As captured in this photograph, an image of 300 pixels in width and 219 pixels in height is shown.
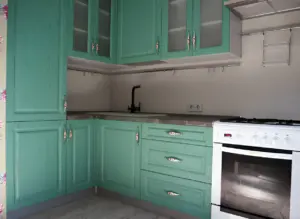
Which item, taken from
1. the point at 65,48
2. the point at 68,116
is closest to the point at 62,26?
the point at 65,48

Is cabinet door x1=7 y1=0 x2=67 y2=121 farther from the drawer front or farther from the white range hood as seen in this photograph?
the white range hood

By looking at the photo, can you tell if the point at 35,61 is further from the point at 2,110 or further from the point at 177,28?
the point at 177,28

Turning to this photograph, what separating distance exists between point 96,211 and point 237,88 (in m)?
1.69

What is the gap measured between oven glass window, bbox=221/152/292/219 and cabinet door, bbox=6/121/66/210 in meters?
1.43

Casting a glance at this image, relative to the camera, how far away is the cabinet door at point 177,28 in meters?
2.33

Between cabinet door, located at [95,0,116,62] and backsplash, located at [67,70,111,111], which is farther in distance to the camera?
backsplash, located at [67,70,111,111]

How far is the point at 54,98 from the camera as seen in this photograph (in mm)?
2297

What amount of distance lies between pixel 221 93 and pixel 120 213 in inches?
56.6


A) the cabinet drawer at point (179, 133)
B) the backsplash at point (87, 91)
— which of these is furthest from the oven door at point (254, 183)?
the backsplash at point (87, 91)

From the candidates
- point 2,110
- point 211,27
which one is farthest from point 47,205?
point 211,27

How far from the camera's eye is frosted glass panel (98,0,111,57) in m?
2.73

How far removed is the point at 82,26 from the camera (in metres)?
Answer: 2.57

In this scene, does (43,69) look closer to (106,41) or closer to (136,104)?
(106,41)


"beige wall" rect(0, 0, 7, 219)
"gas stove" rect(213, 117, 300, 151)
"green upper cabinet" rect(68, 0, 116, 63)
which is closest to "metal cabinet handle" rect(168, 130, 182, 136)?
"gas stove" rect(213, 117, 300, 151)
